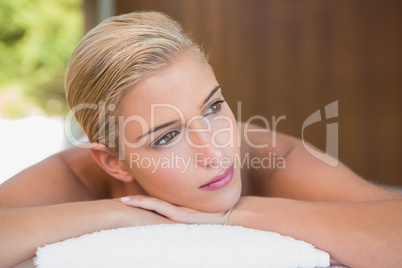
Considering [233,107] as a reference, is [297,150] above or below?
above

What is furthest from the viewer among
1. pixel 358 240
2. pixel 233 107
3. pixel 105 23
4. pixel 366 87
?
pixel 233 107

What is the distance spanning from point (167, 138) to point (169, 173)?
8cm

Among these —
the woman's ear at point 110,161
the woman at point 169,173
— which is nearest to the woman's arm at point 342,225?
the woman at point 169,173

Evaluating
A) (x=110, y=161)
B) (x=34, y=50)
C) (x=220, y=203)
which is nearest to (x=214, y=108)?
(x=220, y=203)

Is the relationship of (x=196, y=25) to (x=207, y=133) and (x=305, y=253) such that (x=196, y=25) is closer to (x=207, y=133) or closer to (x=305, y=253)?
(x=207, y=133)

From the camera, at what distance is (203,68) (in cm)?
124

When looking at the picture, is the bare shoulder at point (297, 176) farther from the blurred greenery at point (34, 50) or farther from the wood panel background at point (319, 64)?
the blurred greenery at point (34, 50)

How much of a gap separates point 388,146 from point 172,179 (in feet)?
8.00

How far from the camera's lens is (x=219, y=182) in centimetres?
115

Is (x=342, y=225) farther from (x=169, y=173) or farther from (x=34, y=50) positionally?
(x=34, y=50)

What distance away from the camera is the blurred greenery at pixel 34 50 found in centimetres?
757

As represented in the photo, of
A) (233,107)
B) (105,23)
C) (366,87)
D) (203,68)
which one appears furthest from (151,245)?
(233,107)

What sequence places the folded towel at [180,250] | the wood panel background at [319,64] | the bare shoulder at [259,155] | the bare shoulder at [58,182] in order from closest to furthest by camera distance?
1. the folded towel at [180,250]
2. the bare shoulder at [58,182]
3. the bare shoulder at [259,155]
4. the wood panel background at [319,64]

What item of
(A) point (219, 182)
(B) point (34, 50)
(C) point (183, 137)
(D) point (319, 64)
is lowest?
(B) point (34, 50)
